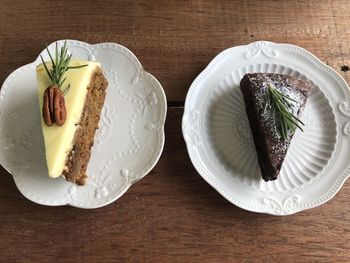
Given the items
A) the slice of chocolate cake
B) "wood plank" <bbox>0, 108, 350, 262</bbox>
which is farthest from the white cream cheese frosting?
the slice of chocolate cake

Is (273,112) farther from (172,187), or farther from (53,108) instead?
(53,108)

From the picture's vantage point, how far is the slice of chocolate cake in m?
1.37

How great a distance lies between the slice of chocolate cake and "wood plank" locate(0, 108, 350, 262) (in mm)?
185

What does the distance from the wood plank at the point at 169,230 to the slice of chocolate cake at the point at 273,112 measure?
18 centimetres

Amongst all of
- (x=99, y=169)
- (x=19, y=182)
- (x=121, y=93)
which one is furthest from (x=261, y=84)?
(x=19, y=182)

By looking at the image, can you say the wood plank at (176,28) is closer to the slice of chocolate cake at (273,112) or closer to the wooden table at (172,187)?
the wooden table at (172,187)

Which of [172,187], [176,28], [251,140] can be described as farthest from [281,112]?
[176,28]

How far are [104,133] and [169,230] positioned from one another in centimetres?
39

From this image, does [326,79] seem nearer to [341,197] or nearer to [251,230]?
[341,197]

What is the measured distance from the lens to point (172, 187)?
1.41 m

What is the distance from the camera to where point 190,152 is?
1398 millimetres

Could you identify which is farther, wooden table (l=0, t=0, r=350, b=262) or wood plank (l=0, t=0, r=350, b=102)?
wood plank (l=0, t=0, r=350, b=102)

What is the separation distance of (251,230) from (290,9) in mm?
859

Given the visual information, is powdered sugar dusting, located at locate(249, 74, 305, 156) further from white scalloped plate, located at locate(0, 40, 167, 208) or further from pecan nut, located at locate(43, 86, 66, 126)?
pecan nut, located at locate(43, 86, 66, 126)
